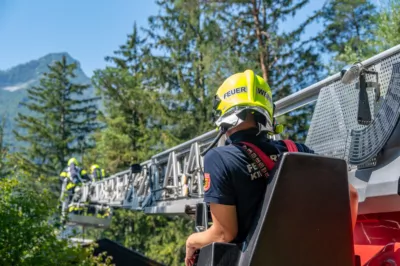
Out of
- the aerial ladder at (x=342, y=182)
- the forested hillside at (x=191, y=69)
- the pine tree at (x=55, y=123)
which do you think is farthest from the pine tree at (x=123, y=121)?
the aerial ladder at (x=342, y=182)

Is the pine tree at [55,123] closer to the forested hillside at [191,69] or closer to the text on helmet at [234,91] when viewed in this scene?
the forested hillside at [191,69]

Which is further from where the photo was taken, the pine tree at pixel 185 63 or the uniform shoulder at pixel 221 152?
the pine tree at pixel 185 63

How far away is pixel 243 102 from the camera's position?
5.78 feet

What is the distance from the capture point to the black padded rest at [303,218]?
1479mm

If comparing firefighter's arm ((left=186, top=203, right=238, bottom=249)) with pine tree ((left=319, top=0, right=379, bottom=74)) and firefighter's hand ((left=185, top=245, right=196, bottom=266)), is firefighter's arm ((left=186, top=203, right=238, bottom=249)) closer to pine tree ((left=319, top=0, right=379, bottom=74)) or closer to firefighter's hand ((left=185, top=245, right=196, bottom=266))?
firefighter's hand ((left=185, top=245, right=196, bottom=266))

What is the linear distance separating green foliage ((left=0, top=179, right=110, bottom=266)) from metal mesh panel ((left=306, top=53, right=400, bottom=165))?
3.69 metres

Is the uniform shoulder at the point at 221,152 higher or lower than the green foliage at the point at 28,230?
higher

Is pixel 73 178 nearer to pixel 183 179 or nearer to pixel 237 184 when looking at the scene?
pixel 183 179

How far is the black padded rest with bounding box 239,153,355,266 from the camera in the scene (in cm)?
148

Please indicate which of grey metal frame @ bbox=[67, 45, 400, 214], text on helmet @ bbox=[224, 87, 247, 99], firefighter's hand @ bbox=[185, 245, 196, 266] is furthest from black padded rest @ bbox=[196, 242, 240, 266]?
grey metal frame @ bbox=[67, 45, 400, 214]

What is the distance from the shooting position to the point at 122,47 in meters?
26.8

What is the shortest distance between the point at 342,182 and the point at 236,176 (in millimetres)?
373

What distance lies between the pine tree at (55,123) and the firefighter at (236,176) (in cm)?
2977

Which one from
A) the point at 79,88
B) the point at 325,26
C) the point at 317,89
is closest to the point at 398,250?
the point at 317,89
